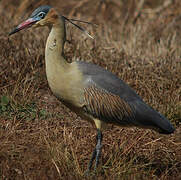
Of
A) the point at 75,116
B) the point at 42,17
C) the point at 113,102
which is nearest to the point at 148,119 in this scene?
the point at 113,102

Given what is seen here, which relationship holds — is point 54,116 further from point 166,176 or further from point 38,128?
point 166,176

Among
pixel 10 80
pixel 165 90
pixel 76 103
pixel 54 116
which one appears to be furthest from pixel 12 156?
pixel 165 90

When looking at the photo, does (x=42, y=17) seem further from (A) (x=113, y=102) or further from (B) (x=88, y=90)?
(A) (x=113, y=102)

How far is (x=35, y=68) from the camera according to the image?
20.9ft

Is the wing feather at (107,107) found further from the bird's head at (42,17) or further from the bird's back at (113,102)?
the bird's head at (42,17)

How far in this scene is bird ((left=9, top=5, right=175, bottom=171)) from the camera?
171 inches

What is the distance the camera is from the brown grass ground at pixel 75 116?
169 inches

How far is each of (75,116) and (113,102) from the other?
1.27 m

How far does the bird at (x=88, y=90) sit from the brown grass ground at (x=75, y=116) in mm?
333

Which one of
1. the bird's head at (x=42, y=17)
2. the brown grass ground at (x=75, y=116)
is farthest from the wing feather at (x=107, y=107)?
the bird's head at (x=42, y=17)

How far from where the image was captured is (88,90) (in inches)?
173

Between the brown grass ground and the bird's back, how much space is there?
12.2 inches

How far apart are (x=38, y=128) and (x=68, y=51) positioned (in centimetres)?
193

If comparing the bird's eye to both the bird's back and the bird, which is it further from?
the bird's back
